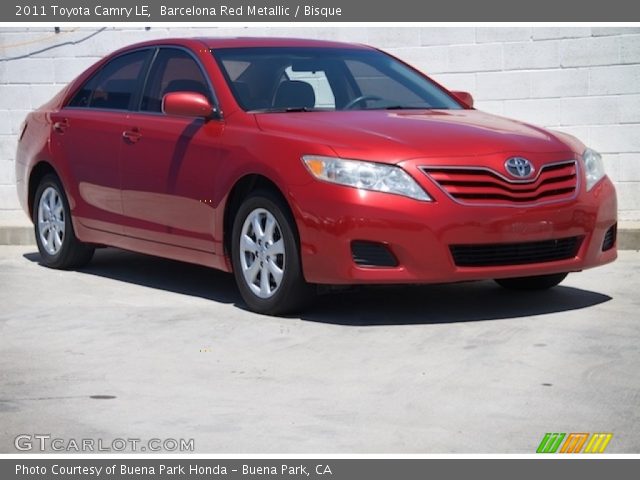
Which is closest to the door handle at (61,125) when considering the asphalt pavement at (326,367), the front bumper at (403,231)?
the asphalt pavement at (326,367)

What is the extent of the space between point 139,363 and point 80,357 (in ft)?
1.10

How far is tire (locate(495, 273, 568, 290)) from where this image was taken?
875 cm

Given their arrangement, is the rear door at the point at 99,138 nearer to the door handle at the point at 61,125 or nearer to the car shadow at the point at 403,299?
the door handle at the point at 61,125

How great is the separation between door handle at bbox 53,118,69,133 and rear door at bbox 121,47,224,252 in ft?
2.84

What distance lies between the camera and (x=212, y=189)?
8.32 metres

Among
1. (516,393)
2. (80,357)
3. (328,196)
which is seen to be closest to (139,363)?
(80,357)

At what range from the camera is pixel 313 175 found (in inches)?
299

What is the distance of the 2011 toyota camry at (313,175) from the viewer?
24.7ft

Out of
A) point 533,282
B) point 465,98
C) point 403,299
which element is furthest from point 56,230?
point 533,282

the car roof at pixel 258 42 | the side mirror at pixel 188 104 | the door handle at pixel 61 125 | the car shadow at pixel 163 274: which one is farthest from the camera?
the door handle at pixel 61 125

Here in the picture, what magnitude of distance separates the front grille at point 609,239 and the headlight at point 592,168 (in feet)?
1.06

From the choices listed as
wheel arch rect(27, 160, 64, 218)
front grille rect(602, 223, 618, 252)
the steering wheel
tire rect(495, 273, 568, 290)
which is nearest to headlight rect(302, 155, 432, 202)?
the steering wheel

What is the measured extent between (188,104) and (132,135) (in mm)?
866

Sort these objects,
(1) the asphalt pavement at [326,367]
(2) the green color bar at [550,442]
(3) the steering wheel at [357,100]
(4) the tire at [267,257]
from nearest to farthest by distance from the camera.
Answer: (2) the green color bar at [550,442] < (1) the asphalt pavement at [326,367] < (4) the tire at [267,257] < (3) the steering wheel at [357,100]
